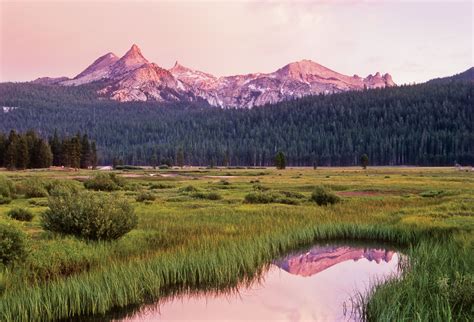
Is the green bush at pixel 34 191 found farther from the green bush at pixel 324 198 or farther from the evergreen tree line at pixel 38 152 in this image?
the evergreen tree line at pixel 38 152

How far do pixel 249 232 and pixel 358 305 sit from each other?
357 inches

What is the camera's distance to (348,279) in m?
17.9

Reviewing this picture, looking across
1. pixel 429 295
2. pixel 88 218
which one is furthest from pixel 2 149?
pixel 429 295

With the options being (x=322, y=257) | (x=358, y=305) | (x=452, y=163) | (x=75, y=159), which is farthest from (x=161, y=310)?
(x=452, y=163)

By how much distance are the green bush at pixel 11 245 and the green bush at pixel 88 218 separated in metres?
3.82

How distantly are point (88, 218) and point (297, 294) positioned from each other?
946 cm

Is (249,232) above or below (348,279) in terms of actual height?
above

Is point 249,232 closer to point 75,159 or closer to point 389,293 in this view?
point 389,293

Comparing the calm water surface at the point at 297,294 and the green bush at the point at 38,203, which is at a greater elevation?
the green bush at the point at 38,203

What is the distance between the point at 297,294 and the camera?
1582cm

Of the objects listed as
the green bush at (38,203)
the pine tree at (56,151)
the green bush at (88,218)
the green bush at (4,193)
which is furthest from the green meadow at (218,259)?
the pine tree at (56,151)

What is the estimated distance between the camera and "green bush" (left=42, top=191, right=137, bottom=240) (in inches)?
757

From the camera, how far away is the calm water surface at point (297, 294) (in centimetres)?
1328

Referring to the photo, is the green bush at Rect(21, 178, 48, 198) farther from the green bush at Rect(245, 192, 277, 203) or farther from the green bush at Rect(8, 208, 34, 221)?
the green bush at Rect(245, 192, 277, 203)
